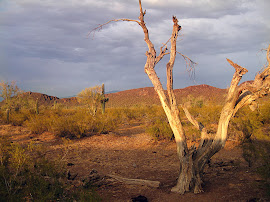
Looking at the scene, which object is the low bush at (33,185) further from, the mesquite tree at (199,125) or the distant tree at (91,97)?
the distant tree at (91,97)

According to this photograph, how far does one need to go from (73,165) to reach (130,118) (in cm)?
1472

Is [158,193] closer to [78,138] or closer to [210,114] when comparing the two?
[78,138]

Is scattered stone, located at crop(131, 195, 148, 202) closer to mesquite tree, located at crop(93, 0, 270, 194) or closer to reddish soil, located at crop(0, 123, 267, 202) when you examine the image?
reddish soil, located at crop(0, 123, 267, 202)

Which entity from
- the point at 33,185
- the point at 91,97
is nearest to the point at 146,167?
the point at 33,185

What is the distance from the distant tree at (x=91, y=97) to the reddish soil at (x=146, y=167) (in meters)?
9.33

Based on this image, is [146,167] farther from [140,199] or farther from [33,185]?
[33,185]

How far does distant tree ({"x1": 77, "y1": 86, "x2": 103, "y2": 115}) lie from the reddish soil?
933 centimetres

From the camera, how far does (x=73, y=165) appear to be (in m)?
8.03

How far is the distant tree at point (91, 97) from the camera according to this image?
22.9m

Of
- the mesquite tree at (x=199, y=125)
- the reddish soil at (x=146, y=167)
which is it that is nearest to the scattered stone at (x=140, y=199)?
the reddish soil at (x=146, y=167)

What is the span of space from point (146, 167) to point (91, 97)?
A: 55.3ft

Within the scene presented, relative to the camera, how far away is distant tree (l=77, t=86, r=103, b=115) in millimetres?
22947

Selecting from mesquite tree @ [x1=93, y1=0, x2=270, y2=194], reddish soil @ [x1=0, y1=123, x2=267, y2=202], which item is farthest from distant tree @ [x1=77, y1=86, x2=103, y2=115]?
mesquite tree @ [x1=93, y1=0, x2=270, y2=194]

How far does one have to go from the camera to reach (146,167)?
25.7ft
